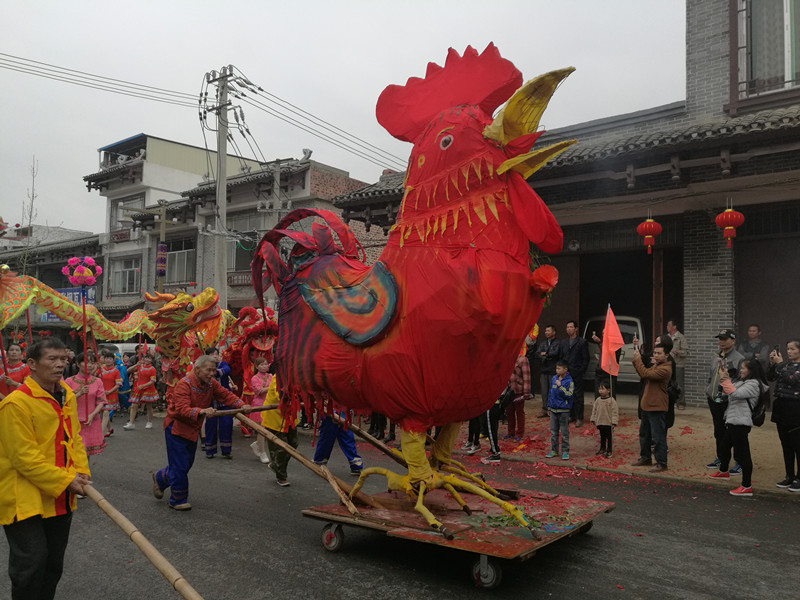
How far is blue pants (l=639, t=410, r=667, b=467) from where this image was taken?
257 inches

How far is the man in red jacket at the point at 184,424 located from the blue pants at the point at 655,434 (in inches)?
178

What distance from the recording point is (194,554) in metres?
4.16

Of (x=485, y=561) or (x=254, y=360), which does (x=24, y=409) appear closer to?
(x=485, y=561)

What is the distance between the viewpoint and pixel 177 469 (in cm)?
538

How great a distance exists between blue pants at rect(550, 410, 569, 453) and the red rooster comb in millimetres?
4576

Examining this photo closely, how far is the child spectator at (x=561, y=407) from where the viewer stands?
7207 mm

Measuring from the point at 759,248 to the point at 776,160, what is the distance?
1.62 m

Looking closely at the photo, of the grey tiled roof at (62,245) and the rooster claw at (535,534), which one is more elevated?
the grey tiled roof at (62,245)

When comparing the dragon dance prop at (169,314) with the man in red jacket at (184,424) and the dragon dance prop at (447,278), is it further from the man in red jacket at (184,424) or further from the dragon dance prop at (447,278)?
the dragon dance prop at (447,278)

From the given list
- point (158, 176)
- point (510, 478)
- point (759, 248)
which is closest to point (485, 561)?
point (510, 478)

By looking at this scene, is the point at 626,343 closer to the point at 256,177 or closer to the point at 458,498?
the point at 458,498

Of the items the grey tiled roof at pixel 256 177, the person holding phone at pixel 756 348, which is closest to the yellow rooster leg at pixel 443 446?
the person holding phone at pixel 756 348

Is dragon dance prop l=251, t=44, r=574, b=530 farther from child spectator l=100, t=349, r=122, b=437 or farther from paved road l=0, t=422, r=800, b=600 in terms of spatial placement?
child spectator l=100, t=349, r=122, b=437

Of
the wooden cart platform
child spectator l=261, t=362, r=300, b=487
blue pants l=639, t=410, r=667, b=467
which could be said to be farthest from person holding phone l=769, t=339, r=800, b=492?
child spectator l=261, t=362, r=300, b=487
